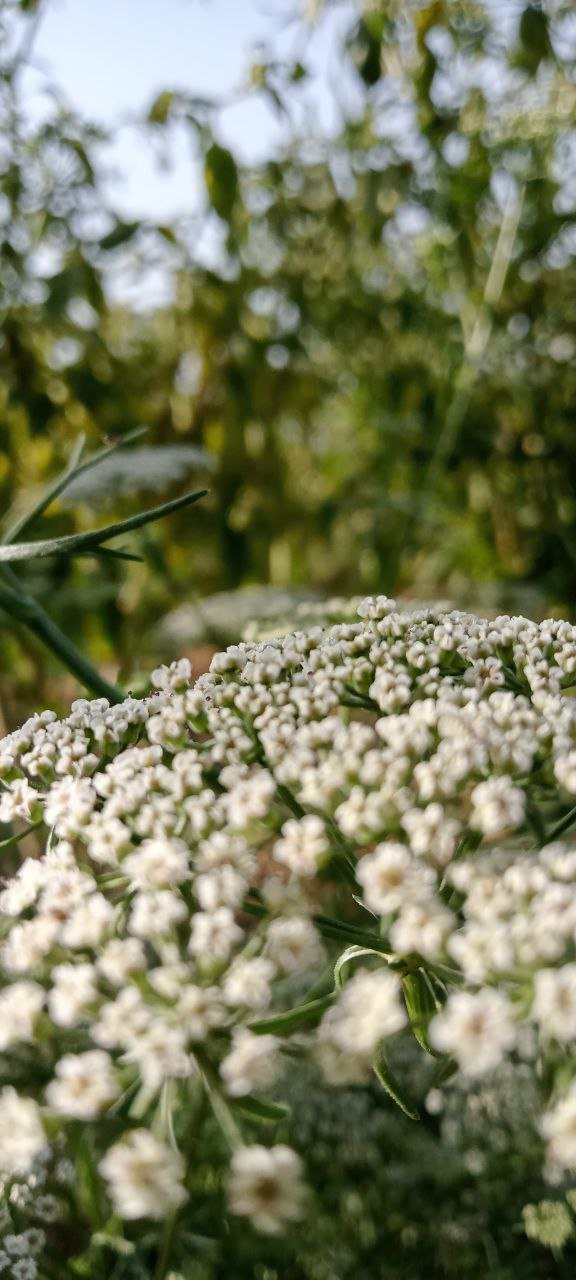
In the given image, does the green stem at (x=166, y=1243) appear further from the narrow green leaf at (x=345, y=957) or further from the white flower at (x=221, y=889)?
the white flower at (x=221, y=889)

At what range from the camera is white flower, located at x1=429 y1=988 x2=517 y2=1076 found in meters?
0.57

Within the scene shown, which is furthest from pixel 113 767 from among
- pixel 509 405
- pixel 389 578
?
pixel 509 405

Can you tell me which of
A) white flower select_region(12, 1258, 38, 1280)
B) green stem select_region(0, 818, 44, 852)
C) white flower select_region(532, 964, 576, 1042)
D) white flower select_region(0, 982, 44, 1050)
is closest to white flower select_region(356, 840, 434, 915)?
white flower select_region(532, 964, 576, 1042)

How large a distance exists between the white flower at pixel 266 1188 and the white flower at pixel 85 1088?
90mm

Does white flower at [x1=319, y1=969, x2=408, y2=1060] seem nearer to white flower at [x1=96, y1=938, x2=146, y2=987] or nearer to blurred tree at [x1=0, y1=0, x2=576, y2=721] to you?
white flower at [x1=96, y1=938, x2=146, y2=987]

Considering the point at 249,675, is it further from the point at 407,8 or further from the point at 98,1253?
the point at 407,8

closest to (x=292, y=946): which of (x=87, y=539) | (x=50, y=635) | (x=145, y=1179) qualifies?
(x=145, y=1179)

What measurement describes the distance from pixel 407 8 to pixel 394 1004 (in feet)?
7.38

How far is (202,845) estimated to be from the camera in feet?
2.43

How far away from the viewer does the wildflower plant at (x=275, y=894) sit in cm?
61

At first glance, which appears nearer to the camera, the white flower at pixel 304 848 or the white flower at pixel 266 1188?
the white flower at pixel 266 1188

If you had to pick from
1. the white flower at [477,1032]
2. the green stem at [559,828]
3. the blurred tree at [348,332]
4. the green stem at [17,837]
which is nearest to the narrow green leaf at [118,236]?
the blurred tree at [348,332]

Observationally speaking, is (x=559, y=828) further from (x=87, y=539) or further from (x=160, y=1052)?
(x=87, y=539)

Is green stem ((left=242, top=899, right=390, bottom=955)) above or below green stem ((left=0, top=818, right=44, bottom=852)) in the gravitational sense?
below
